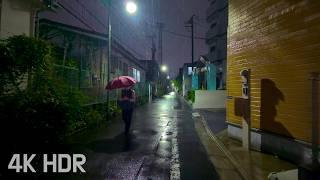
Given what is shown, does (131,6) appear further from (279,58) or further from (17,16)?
(279,58)

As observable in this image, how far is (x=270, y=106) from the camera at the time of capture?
395 inches

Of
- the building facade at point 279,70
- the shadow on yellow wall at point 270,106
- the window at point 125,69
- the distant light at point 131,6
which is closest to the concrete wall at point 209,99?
the window at point 125,69

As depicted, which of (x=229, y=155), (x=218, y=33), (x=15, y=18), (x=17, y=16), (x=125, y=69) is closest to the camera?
(x=229, y=155)

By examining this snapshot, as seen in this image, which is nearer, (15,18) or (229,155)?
(229,155)

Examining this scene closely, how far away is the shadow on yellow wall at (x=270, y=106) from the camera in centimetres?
959

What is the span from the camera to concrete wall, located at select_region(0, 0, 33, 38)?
12.2m

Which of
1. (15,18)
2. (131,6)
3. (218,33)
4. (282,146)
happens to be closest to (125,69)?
(131,6)

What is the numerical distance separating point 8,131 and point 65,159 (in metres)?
1.44

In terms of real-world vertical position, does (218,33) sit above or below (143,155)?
above

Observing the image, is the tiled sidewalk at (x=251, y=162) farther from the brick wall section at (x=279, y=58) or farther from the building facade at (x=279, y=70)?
the brick wall section at (x=279, y=58)

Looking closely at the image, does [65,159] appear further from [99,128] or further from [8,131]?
[99,128]

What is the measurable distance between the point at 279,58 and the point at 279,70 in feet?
0.99

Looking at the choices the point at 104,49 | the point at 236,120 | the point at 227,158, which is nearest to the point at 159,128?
the point at 236,120

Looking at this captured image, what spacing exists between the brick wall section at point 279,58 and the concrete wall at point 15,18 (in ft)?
24.0
